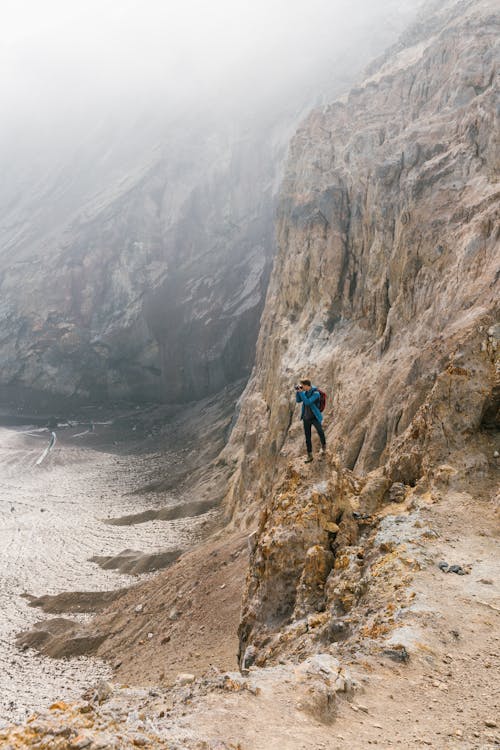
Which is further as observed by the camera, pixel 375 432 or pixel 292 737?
pixel 375 432

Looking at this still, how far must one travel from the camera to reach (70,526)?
3659 centimetres

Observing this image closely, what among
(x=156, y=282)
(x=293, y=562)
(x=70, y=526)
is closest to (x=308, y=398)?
(x=293, y=562)

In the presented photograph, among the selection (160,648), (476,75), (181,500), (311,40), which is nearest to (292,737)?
(160,648)

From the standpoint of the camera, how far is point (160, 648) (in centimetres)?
1551

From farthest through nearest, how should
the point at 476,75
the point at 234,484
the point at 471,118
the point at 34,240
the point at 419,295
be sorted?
the point at 34,240, the point at 234,484, the point at 476,75, the point at 471,118, the point at 419,295

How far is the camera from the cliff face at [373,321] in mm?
8871

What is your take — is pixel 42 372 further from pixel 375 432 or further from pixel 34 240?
pixel 375 432

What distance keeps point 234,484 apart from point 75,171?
297 feet

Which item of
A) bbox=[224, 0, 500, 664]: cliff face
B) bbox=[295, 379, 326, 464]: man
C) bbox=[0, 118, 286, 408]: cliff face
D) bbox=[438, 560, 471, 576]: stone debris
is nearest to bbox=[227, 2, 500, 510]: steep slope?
bbox=[224, 0, 500, 664]: cliff face

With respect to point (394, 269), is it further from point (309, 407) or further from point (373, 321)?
point (309, 407)

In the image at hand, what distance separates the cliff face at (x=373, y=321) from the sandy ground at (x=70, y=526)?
6.91 m

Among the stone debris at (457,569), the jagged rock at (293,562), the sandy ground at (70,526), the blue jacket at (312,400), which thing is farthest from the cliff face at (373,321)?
the sandy ground at (70,526)

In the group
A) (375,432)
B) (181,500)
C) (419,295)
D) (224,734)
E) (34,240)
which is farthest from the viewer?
(34,240)

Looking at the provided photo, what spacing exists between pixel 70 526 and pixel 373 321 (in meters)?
26.0
